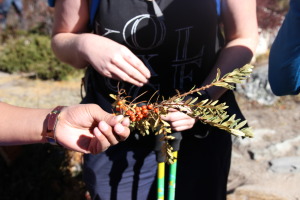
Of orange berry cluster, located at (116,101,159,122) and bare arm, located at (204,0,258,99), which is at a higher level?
bare arm, located at (204,0,258,99)

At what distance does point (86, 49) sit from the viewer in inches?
53.8

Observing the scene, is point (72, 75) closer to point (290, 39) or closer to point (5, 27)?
point (5, 27)

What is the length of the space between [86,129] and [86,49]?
36 centimetres

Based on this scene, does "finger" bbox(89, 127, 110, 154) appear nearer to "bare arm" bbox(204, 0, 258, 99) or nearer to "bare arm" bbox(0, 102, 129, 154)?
"bare arm" bbox(0, 102, 129, 154)

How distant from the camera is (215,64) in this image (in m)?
1.50

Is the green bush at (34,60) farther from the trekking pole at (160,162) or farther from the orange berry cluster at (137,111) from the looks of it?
the orange berry cluster at (137,111)

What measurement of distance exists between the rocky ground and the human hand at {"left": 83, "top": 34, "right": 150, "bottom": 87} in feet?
5.58

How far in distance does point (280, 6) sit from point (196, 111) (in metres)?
7.69

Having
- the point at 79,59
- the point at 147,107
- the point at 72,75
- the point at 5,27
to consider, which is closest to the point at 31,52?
the point at 72,75

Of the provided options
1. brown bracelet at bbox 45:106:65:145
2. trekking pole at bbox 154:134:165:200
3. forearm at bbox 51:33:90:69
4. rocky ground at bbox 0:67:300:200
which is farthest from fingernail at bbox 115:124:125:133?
rocky ground at bbox 0:67:300:200

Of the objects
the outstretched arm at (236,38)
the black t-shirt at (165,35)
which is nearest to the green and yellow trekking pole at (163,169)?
the outstretched arm at (236,38)

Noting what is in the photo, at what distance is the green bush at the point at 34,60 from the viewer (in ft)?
18.6

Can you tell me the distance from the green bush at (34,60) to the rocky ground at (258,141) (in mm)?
194

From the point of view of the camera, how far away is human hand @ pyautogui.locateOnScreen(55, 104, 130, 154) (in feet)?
3.56
